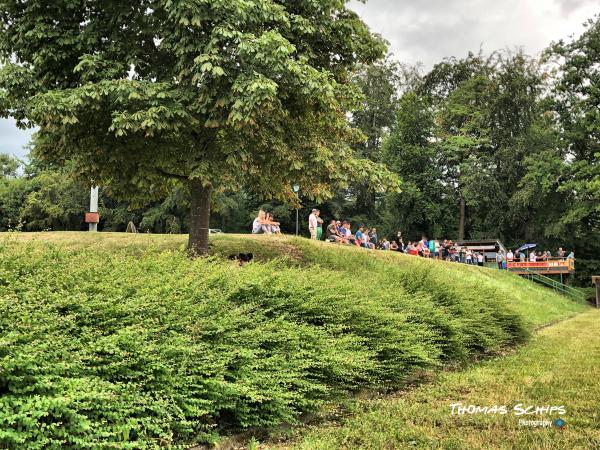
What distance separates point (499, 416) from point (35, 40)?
1025cm

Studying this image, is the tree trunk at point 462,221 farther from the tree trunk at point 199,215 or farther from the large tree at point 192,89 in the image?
the tree trunk at point 199,215

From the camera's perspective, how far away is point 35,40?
10227 mm

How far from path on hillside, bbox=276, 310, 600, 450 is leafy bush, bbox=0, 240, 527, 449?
439mm

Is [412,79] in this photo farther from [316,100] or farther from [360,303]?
[360,303]

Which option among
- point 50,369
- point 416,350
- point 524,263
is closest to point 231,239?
point 416,350

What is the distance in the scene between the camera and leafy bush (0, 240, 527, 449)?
3564mm

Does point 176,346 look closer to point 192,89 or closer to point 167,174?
point 192,89

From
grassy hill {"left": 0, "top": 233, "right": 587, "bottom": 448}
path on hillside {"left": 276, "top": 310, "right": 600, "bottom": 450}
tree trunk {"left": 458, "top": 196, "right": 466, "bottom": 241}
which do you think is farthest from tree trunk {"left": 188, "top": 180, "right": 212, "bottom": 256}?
tree trunk {"left": 458, "top": 196, "right": 466, "bottom": 241}

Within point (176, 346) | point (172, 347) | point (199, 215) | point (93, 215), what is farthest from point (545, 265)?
point (172, 347)

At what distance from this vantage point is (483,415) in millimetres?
5512

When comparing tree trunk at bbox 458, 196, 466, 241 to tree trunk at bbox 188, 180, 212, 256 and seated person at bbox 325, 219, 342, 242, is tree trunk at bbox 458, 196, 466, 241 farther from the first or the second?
tree trunk at bbox 188, 180, 212, 256

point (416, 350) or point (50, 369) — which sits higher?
point (50, 369)

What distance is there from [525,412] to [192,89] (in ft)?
25.9

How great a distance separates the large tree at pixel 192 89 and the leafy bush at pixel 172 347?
3789mm
